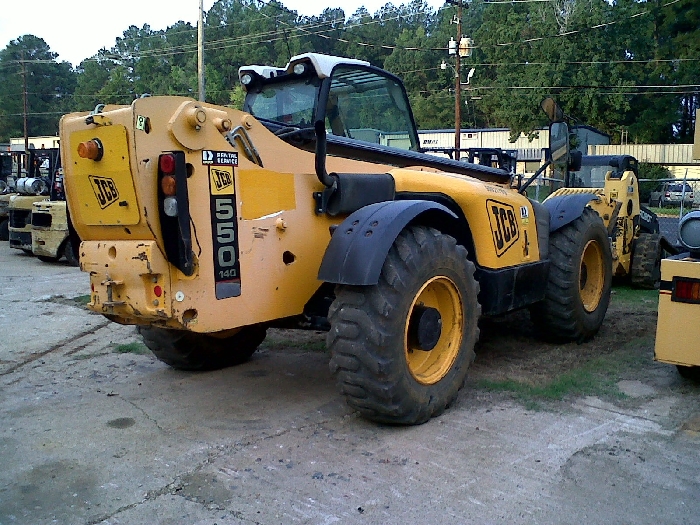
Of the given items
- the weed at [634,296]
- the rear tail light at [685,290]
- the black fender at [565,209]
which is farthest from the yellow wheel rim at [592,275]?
the weed at [634,296]

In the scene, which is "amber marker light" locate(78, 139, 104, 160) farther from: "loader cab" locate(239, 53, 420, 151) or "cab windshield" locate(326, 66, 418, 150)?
"cab windshield" locate(326, 66, 418, 150)

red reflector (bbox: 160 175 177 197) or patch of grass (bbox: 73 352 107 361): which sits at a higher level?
A: red reflector (bbox: 160 175 177 197)

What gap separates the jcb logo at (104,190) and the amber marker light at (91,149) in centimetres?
14

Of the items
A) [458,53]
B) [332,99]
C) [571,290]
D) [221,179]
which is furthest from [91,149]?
[458,53]

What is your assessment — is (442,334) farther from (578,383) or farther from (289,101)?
(289,101)

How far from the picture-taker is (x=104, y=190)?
4.05 meters

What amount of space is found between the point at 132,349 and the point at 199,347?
4.88 ft

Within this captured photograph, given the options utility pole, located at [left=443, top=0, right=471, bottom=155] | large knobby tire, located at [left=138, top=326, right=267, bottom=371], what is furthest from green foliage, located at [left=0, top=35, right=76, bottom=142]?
large knobby tire, located at [left=138, top=326, right=267, bottom=371]

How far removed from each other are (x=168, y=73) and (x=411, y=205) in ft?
181

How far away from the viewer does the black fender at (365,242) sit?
411 centimetres

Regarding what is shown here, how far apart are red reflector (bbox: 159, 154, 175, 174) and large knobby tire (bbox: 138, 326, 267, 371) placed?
1.76 metres

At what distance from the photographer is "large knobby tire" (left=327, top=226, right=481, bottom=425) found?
164 inches

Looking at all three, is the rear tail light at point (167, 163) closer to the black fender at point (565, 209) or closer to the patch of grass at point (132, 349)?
the patch of grass at point (132, 349)

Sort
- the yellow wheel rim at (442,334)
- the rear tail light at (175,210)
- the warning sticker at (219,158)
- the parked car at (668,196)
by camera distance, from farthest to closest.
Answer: the parked car at (668,196)
the yellow wheel rim at (442,334)
the warning sticker at (219,158)
the rear tail light at (175,210)
